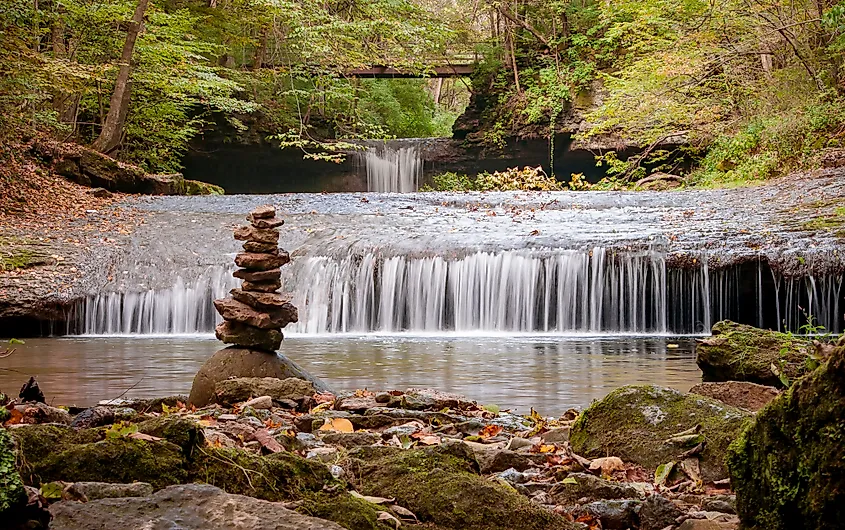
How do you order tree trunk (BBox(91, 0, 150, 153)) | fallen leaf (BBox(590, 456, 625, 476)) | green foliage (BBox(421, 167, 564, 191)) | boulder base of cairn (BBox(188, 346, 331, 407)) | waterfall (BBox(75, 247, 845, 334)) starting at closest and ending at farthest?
1. fallen leaf (BBox(590, 456, 625, 476))
2. boulder base of cairn (BBox(188, 346, 331, 407))
3. waterfall (BBox(75, 247, 845, 334))
4. tree trunk (BBox(91, 0, 150, 153))
5. green foliage (BBox(421, 167, 564, 191))

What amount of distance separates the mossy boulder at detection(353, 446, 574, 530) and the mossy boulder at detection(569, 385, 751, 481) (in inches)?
40.4

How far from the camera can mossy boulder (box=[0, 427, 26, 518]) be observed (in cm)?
150

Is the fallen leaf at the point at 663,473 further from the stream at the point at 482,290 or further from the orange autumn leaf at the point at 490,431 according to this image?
the stream at the point at 482,290

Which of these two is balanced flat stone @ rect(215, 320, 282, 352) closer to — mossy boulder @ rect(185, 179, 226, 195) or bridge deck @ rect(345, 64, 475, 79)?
mossy boulder @ rect(185, 179, 226, 195)

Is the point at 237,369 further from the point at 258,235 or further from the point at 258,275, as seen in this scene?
the point at 258,235

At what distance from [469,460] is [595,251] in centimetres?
1097

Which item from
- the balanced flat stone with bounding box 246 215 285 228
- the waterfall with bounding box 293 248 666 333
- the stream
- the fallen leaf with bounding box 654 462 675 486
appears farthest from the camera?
the waterfall with bounding box 293 248 666 333

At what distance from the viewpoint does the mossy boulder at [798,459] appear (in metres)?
1.79

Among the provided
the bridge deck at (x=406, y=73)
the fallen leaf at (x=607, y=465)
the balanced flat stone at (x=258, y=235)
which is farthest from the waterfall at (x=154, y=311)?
the bridge deck at (x=406, y=73)

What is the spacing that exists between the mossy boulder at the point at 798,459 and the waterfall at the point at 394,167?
98.3 ft

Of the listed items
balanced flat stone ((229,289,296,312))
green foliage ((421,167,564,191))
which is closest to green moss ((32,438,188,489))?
balanced flat stone ((229,289,296,312))

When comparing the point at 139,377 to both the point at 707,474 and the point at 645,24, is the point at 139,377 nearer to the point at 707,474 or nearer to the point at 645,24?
the point at 707,474

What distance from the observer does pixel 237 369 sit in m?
6.01

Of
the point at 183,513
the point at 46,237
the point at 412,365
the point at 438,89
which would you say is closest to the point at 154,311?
the point at 46,237
